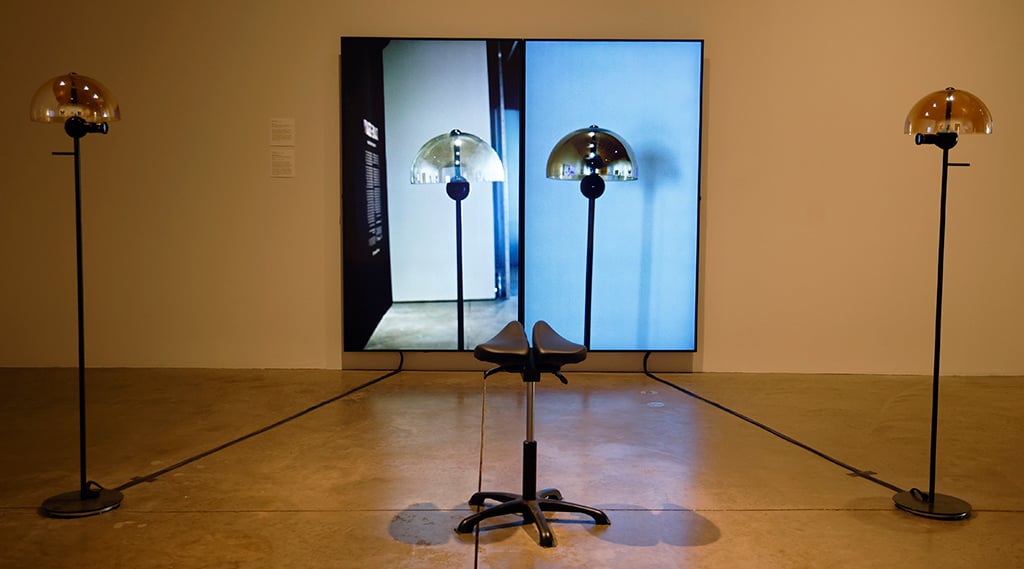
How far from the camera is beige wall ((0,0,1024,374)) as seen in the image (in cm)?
710

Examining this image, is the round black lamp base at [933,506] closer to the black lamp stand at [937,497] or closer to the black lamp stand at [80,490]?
the black lamp stand at [937,497]

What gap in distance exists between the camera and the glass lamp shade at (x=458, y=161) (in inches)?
270

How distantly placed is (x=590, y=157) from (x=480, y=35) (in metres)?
1.30

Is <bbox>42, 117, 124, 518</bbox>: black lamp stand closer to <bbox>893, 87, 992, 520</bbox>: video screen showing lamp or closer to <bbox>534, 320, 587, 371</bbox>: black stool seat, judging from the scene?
<bbox>534, 320, 587, 371</bbox>: black stool seat

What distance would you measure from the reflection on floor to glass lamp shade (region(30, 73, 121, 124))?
10.8ft

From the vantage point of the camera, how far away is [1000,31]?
7133 millimetres

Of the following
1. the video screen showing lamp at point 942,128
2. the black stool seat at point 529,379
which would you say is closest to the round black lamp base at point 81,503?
the black stool seat at point 529,379

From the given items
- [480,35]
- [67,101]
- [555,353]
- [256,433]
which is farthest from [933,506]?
[480,35]

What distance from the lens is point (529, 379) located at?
3.85 metres

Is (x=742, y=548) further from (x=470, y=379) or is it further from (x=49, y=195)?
(x=49, y=195)

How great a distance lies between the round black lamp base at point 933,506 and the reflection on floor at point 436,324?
3.32 m

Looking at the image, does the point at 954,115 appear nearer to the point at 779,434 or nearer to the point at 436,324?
the point at 779,434

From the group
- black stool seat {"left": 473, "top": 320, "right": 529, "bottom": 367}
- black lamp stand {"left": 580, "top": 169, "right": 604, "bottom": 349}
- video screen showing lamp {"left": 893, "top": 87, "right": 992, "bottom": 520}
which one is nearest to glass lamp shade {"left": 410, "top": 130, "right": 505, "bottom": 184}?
black lamp stand {"left": 580, "top": 169, "right": 604, "bottom": 349}

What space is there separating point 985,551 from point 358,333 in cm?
460
